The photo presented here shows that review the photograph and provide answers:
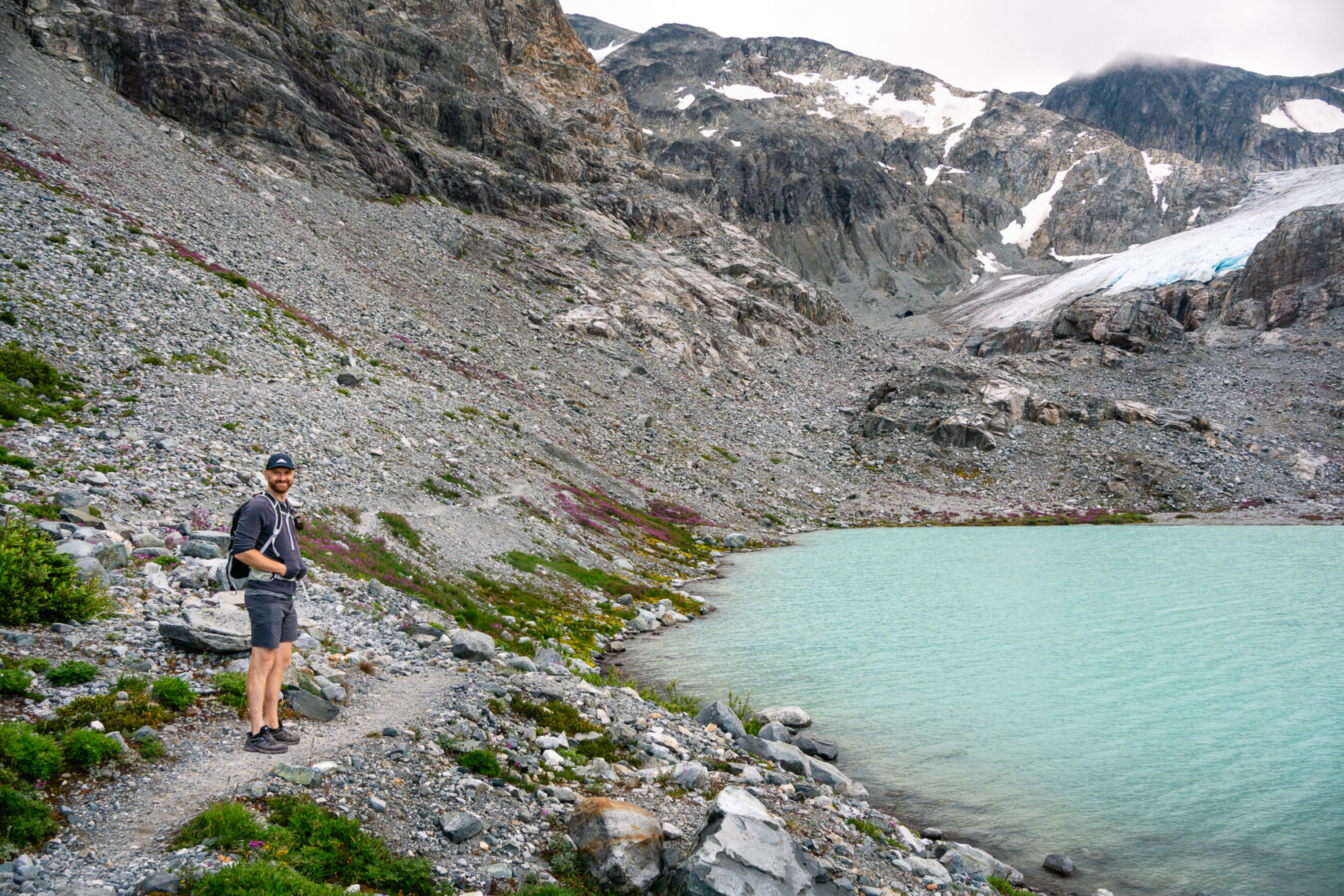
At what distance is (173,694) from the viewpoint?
30.8 ft

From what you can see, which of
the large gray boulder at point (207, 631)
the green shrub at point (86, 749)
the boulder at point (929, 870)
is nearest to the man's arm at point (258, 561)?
the green shrub at point (86, 749)

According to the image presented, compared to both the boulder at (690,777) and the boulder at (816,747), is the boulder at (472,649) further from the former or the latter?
the boulder at (816,747)

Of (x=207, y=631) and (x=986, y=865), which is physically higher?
(x=207, y=631)

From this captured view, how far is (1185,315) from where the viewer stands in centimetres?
12756

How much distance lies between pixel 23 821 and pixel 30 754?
3.39ft

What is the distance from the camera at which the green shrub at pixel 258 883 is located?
611 cm

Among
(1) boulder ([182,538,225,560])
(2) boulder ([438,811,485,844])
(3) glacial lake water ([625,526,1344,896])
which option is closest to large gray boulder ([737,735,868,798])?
(3) glacial lake water ([625,526,1344,896])

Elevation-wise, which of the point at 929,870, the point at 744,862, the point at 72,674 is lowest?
the point at 929,870

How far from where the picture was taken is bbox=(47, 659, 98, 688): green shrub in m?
8.84

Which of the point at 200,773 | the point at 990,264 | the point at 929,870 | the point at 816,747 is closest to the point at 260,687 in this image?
the point at 200,773

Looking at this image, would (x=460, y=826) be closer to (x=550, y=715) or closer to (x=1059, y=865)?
(x=550, y=715)

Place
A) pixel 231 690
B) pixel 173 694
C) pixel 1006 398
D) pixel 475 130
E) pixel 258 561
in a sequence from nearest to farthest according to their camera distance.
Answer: pixel 258 561
pixel 173 694
pixel 231 690
pixel 1006 398
pixel 475 130

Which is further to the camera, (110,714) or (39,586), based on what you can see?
(39,586)

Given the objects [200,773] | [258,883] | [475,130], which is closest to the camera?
[258,883]
